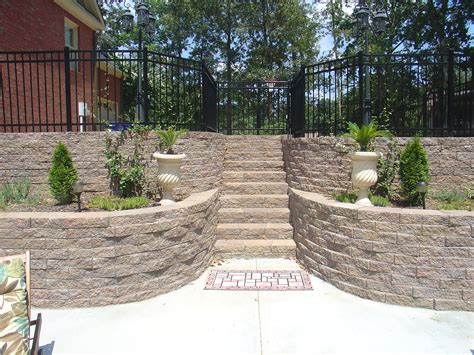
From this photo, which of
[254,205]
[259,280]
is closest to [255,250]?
[259,280]

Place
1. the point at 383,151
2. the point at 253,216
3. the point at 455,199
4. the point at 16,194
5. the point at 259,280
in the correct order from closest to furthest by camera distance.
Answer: the point at 259,280 → the point at 455,199 → the point at 16,194 → the point at 383,151 → the point at 253,216

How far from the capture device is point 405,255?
3.90m

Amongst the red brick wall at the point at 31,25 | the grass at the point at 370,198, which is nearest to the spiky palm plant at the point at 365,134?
the grass at the point at 370,198

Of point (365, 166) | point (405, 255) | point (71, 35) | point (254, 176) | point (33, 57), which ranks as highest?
point (71, 35)

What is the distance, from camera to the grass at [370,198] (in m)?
4.70

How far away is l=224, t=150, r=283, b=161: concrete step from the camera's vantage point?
7.50 metres

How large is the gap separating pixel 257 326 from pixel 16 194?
3745 mm

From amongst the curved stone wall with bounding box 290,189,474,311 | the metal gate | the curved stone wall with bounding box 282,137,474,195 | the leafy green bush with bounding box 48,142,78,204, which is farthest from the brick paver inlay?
the metal gate

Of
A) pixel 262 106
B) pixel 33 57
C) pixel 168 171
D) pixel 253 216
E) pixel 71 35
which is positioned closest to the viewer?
pixel 168 171

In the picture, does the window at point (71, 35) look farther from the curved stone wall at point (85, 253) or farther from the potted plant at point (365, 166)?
the potted plant at point (365, 166)

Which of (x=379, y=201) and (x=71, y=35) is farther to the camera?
(x=71, y=35)

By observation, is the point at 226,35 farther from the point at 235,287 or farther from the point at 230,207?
the point at 235,287

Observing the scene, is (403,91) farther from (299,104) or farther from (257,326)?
(257,326)

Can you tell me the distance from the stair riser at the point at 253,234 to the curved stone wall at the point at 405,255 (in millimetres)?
1336
